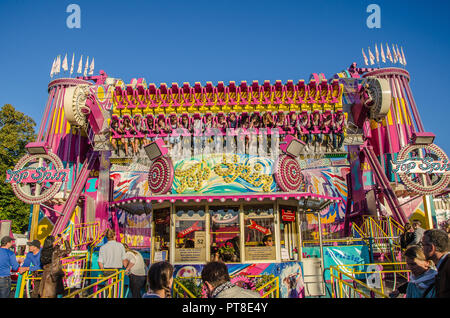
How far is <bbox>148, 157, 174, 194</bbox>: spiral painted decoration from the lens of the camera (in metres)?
10.3

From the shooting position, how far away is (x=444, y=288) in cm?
320

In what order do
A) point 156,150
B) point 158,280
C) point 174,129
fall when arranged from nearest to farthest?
point 158,280
point 156,150
point 174,129

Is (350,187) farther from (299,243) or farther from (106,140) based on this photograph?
(106,140)

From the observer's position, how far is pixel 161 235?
392 inches

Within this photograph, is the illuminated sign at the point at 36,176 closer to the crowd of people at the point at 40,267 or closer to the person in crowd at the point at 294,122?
the crowd of people at the point at 40,267

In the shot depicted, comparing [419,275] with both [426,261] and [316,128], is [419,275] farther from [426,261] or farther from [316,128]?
[316,128]

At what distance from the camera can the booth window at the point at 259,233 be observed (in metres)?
9.30

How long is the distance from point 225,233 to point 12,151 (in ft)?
77.7

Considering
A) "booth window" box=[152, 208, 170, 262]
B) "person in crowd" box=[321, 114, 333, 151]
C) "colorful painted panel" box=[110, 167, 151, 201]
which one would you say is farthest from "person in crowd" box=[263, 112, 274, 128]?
"booth window" box=[152, 208, 170, 262]

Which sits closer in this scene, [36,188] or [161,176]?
[161,176]

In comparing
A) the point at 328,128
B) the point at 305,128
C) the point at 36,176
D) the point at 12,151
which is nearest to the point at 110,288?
the point at 36,176

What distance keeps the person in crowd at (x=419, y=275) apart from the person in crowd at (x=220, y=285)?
1.77m

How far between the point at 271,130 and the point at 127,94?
8.09 meters

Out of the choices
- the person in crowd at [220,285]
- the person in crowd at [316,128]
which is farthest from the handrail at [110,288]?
the person in crowd at [316,128]
